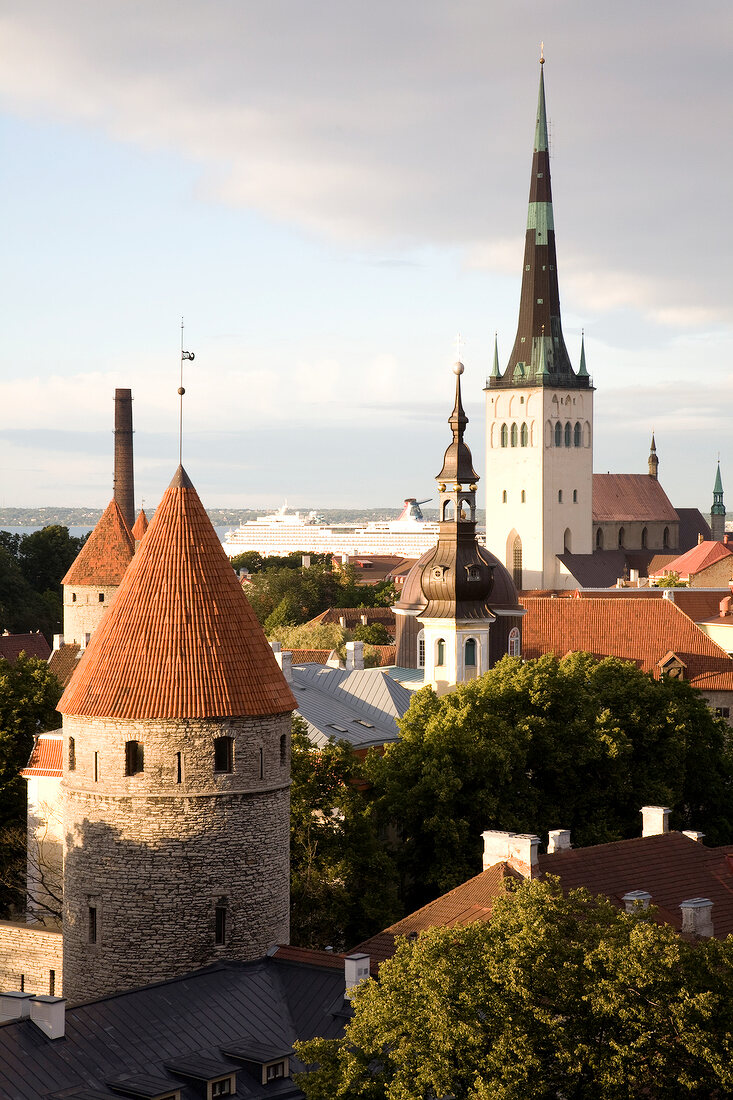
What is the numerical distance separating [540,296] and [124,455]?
47680 mm

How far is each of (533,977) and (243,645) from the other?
11748 millimetres

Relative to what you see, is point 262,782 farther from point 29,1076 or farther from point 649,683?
point 649,683

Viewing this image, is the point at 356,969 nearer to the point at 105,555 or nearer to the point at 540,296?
the point at 105,555

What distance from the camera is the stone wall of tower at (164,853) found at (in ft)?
98.1

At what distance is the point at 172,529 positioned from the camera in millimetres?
32656

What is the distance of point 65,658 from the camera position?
72.6 metres

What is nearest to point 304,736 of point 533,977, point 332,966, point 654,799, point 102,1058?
point 654,799

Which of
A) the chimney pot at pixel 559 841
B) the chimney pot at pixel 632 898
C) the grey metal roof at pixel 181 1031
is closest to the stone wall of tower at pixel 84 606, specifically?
the chimney pot at pixel 559 841

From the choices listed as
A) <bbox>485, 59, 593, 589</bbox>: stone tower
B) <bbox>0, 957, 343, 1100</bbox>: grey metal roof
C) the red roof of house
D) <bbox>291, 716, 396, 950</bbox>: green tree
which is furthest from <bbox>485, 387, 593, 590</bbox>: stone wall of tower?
<bbox>0, 957, 343, 1100</bbox>: grey metal roof

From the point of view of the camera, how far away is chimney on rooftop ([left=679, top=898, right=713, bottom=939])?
2961 centimetres

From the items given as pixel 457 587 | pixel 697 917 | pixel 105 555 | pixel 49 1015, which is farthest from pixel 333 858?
pixel 105 555

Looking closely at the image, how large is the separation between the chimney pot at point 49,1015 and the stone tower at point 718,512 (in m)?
142

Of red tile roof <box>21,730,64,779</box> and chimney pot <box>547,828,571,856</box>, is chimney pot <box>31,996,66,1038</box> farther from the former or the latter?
red tile roof <box>21,730,64,779</box>

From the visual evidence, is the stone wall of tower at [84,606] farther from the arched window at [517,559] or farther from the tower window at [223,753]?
the arched window at [517,559]
